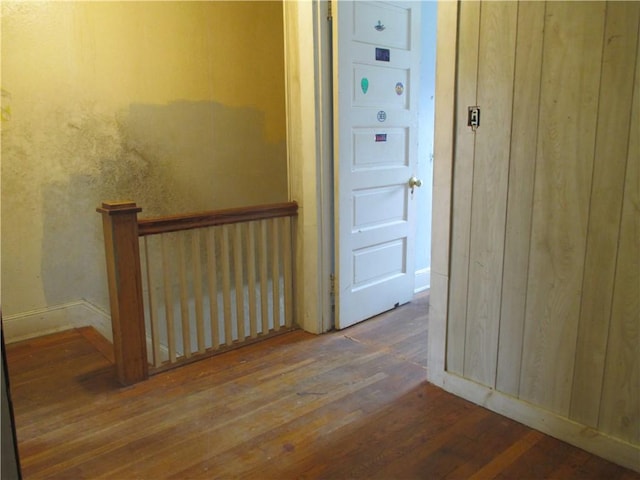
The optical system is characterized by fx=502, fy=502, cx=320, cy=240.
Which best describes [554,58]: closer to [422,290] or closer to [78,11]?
[422,290]

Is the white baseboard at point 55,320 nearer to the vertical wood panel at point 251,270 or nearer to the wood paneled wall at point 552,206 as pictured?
the vertical wood panel at point 251,270

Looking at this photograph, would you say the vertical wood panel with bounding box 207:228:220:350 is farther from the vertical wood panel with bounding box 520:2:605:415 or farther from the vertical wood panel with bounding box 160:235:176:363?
the vertical wood panel with bounding box 520:2:605:415

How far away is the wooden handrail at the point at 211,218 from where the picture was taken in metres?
2.51

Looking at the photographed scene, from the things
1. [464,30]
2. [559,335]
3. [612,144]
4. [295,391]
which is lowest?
[295,391]

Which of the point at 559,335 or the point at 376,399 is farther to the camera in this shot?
the point at 376,399

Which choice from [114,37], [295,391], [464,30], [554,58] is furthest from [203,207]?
[554,58]

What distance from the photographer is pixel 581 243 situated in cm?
186

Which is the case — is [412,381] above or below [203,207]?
below

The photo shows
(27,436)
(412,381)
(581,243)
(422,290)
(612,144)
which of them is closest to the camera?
(612,144)

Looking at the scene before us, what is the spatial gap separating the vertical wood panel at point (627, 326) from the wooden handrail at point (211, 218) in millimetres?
1833

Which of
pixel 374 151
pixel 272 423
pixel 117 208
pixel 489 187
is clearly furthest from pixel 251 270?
pixel 489 187

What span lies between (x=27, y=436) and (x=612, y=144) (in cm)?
253

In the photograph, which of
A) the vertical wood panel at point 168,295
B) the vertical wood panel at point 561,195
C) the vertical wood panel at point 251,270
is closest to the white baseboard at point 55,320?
the vertical wood panel at point 168,295

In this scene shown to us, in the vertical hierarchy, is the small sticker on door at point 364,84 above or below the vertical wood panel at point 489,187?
above
